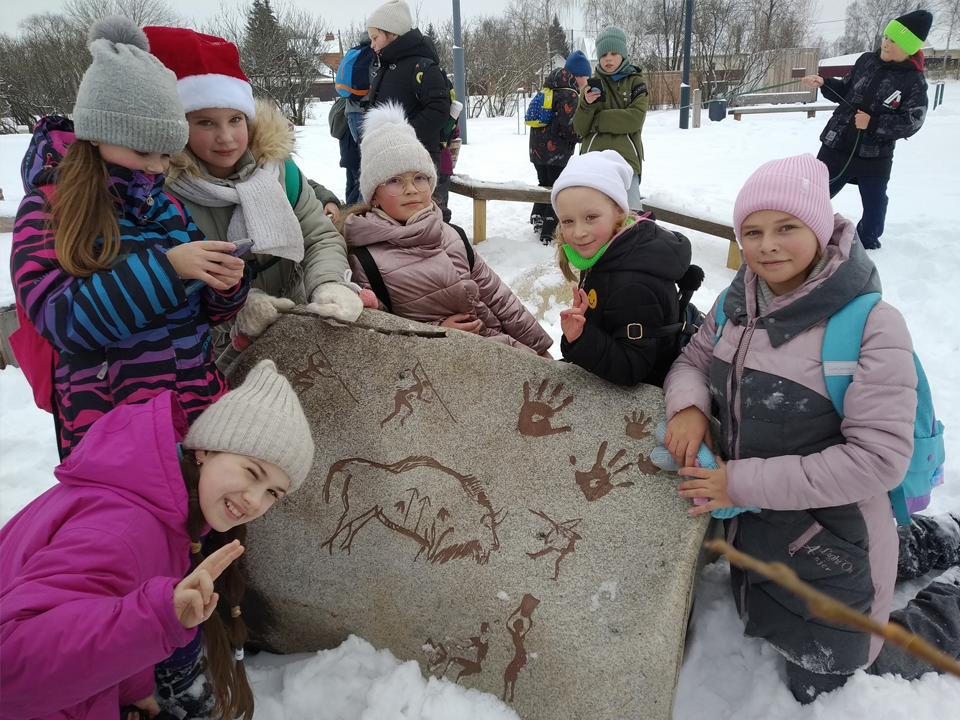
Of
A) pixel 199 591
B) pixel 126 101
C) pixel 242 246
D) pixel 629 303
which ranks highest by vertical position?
pixel 126 101

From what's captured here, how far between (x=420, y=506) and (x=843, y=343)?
1284mm

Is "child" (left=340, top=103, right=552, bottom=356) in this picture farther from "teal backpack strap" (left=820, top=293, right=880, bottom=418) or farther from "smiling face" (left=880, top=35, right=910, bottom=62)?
"smiling face" (left=880, top=35, right=910, bottom=62)

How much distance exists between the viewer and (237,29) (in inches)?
773

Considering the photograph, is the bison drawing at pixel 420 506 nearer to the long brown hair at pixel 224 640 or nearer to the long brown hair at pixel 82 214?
the long brown hair at pixel 224 640

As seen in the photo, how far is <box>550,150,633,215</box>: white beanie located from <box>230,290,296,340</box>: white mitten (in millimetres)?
958

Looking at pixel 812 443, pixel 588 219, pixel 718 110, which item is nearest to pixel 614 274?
pixel 588 219

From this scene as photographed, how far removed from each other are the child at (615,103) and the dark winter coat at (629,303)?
3468 mm

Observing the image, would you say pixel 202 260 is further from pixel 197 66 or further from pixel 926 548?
pixel 926 548

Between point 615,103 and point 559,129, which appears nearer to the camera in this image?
point 615,103

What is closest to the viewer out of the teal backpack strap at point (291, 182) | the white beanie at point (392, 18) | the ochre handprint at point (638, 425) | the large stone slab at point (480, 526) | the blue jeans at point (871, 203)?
the large stone slab at point (480, 526)

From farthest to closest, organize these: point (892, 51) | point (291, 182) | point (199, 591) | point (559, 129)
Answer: point (559, 129)
point (892, 51)
point (291, 182)
point (199, 591)

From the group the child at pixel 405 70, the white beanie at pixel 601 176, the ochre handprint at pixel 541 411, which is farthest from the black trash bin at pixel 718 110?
the ochre handprint at pixel 541 411

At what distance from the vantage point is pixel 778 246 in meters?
1.74

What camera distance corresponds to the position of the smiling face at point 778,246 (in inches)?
68.3
